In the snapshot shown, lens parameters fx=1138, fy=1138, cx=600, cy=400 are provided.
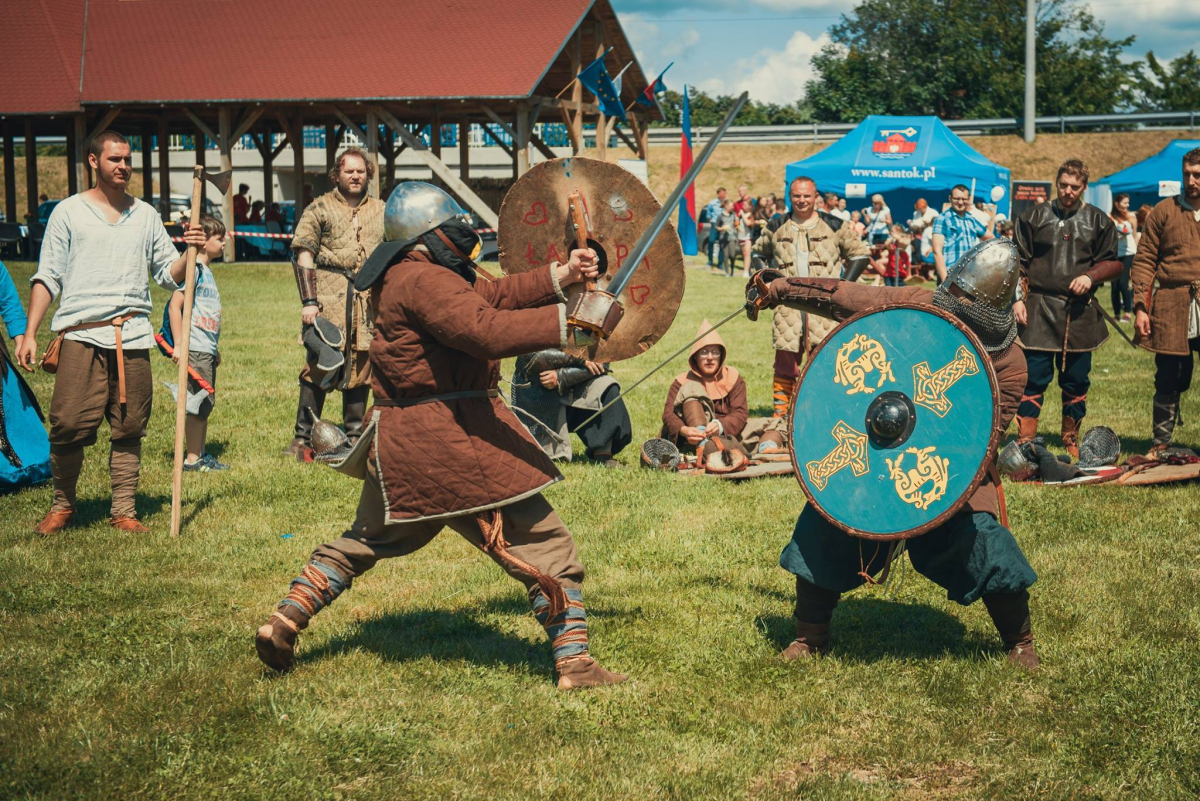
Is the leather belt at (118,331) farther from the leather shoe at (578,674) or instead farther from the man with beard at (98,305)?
the leather shoe at (578,674)

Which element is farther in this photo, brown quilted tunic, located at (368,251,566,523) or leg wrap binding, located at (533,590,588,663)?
leg wrap binding, located at (533,590,588,663)

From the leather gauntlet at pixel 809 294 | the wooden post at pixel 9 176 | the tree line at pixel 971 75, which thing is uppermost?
the tree line at pixel 971 75

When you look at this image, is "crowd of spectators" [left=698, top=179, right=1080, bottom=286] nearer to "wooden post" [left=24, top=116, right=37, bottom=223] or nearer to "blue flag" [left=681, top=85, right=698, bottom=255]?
"blue flag" [left=681, top=85, right=698, bottom=255]

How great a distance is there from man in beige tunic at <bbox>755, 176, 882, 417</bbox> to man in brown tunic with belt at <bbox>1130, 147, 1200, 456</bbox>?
6.15 feet

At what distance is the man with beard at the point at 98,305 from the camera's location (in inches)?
217

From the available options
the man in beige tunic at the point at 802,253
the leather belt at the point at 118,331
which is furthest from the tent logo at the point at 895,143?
the leather belt at the point at 118,331

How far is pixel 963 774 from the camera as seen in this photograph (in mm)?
3449

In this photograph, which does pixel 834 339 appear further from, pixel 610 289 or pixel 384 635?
pixel 384 635

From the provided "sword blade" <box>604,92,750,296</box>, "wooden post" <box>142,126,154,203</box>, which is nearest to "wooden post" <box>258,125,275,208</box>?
"wooden post" <box>142,126,154,203</box>

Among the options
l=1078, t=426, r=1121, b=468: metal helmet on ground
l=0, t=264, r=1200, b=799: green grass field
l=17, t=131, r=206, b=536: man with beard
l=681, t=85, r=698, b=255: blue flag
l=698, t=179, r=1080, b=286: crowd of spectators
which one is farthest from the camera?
l=681, t=85, r=698, b=255: blue flag

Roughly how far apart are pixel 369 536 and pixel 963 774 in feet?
6.83

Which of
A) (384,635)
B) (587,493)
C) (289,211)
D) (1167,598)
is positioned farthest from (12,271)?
(1167,598)

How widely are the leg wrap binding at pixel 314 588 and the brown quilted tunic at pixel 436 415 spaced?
0.35 m

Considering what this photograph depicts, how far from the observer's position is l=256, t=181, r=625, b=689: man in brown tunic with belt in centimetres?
372
